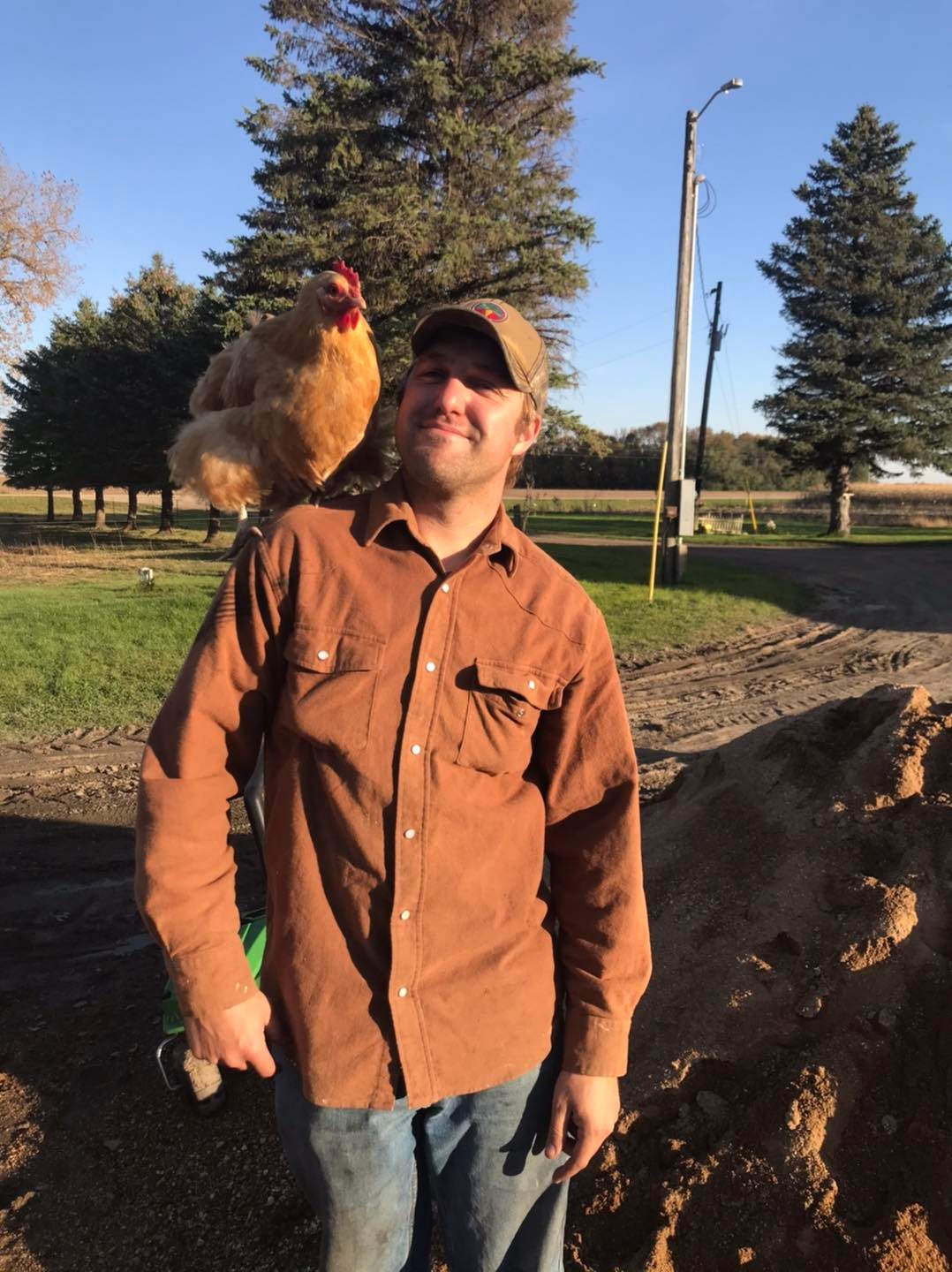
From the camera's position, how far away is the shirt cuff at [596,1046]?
64.7 inches

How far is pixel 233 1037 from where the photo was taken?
4.90 ft

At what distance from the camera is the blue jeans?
1535 millimetres

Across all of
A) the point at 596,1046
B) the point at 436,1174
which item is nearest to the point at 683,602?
the point at 596,1046

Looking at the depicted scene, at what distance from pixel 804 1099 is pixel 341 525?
215 cm

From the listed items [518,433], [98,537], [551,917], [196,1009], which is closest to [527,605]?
[518,433]

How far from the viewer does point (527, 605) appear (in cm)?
167

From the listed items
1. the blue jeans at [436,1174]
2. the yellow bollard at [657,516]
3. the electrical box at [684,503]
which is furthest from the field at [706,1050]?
the electrical box at [684,503]

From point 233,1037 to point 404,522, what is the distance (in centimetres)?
104

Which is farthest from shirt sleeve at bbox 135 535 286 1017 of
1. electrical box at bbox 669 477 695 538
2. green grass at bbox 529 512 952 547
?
green grass at bbox 529 512 952 547

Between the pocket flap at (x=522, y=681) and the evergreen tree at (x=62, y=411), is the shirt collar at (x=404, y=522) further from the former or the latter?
the evergreen tree at (x=62, y=411)

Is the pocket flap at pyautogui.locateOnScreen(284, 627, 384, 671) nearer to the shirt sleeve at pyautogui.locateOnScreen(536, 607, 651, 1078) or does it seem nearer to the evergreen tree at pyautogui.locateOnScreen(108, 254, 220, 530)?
the shirt sleeve at pyautogui.locateOnScreen(536, 607, 651, 1078)

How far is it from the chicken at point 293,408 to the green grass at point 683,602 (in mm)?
7431

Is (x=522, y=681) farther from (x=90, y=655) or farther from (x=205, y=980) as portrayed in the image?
(x=90, y=655)

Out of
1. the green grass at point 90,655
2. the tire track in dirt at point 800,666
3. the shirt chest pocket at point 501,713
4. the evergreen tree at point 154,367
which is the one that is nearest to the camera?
the shirt chest pocket at point 501,713
